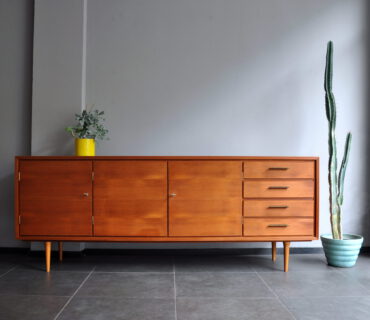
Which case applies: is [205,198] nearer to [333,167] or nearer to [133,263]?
[133,263]

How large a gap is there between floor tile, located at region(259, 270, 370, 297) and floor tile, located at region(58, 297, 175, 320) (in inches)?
29.2

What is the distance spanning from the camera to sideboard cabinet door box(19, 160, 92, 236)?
267cm

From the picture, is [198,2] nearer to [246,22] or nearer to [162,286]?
[246,22]

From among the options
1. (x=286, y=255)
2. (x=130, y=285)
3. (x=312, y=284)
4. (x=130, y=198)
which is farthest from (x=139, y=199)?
(x=312, y=284)

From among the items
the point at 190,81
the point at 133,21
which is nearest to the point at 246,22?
the point at 190,81

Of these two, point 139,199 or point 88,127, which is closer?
point 139,199

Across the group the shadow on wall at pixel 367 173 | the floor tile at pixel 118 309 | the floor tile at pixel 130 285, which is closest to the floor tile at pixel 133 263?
the floor tile at pixel 130 285

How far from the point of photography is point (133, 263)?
2.99 meters

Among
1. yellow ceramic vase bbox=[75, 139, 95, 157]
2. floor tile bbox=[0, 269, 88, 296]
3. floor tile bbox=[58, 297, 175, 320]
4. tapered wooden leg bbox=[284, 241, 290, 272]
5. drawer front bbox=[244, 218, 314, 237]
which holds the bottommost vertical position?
floor tile bbox=[0, 269, 88, 296]

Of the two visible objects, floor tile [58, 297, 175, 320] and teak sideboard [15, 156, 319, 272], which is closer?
floor tile [58, 297, 175, 320]

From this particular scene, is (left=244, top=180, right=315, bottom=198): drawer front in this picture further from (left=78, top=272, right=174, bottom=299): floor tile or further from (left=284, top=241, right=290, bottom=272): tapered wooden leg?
(left=78, top=272, right=174, bottom=299): floor tile

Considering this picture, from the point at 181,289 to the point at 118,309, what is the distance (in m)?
0.48

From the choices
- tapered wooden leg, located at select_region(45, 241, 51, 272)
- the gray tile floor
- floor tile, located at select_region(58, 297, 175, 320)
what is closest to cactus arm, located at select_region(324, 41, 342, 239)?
the gray tile floor

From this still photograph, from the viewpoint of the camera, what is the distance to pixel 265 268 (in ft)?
9.36
